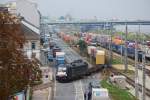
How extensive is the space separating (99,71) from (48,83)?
17565 millimetres

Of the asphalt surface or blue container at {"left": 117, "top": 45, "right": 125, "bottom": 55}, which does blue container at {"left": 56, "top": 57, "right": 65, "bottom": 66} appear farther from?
blue container at {"left": 117, "top": 45, "right": 125, "bottom": 55}

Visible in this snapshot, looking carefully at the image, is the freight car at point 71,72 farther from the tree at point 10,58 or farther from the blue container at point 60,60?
the tree at point 10,58

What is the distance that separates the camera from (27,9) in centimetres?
6988

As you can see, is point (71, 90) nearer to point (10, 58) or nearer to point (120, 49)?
point (10, 58)

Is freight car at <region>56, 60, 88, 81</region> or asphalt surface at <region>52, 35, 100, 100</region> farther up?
freight car at <region>56, 60, 88, 81</region>

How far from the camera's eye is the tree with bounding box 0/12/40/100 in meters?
14.3

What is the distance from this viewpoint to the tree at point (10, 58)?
1434cm

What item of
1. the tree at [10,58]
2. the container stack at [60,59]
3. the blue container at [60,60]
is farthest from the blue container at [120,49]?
the tree at [10,58]

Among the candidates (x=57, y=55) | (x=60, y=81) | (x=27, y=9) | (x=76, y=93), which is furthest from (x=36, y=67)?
(x=27, y=9)

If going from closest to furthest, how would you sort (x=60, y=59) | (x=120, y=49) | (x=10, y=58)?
(x=10, y=58), (x=60, y=59), (x=120, y=49)

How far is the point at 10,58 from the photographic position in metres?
14.5

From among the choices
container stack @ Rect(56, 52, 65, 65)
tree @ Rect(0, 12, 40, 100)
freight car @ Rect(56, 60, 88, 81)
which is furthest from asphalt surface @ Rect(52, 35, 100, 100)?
tree @ Rect(0, 12, 40, 100)

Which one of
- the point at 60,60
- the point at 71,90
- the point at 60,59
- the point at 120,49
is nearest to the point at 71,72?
the point at 71,90

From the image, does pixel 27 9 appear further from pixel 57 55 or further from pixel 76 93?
pixel 76 93
